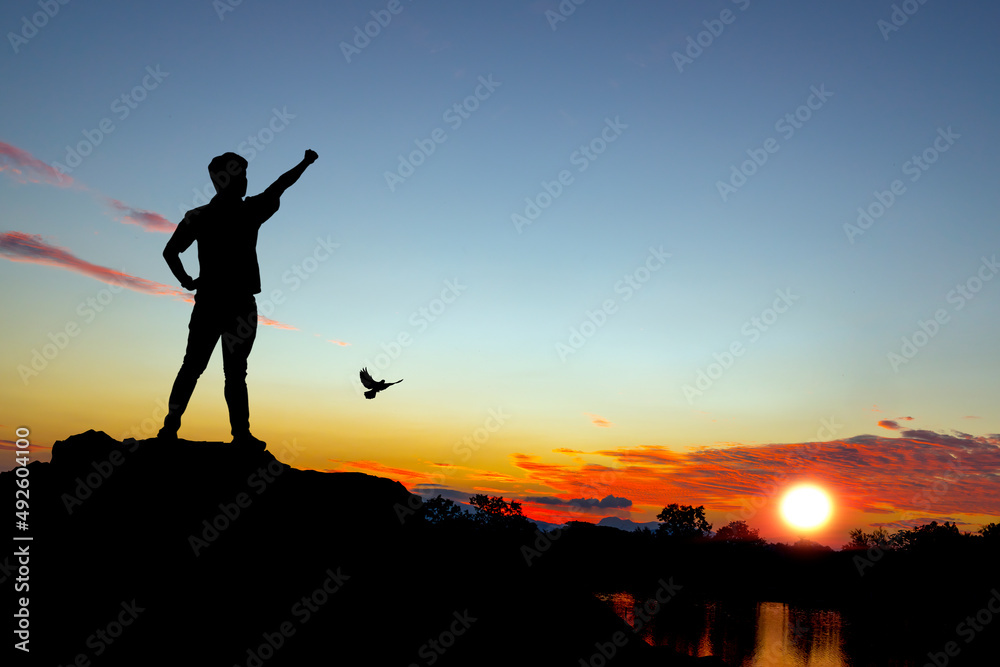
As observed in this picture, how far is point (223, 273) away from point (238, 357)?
4.05 feet

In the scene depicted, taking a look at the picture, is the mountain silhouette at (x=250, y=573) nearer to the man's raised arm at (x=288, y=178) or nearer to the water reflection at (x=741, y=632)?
the man's raised arm at (x=288, y=178)

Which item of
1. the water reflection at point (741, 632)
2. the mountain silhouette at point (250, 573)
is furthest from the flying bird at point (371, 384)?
the water reflection at point (741, 632)

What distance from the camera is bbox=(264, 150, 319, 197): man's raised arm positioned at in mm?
8812

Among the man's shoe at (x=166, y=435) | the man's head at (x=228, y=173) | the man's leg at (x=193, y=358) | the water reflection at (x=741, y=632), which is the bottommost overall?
the water reflection at (x=741, y=632)

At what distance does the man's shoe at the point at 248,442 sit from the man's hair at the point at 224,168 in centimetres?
363

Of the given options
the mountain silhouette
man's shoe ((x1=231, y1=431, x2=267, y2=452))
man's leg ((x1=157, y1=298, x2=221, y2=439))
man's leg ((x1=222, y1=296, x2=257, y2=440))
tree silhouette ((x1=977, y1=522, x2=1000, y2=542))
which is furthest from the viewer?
tree silhouette ((x1=977, y1=522, x2=1000, y2=542))

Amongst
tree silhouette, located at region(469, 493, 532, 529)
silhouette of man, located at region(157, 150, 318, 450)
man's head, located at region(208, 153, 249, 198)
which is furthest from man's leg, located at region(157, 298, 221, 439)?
tree silhouette, located at region(469, 493, 532, 529)

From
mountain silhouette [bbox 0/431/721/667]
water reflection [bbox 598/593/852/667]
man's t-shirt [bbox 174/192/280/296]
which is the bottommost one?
water reflection [bbox 598/593/852/667]

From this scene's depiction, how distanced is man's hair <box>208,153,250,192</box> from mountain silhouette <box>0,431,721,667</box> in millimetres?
3819

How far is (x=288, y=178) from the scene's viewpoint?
884cm

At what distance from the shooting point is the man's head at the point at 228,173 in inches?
339

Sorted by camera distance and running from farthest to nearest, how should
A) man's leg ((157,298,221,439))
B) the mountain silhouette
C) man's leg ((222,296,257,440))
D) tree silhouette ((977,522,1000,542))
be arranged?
tree silhouette ((977,522,1000,542)), man's leg ((222,296,257,440)), man's leg ((157,298,221,439)), the mountain silhouette

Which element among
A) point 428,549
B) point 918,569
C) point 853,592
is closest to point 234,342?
point 428,549

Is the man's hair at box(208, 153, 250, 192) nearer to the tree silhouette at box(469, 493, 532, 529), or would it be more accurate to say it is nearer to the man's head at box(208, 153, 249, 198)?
the man's head at box(208, 153, 249, 198)
